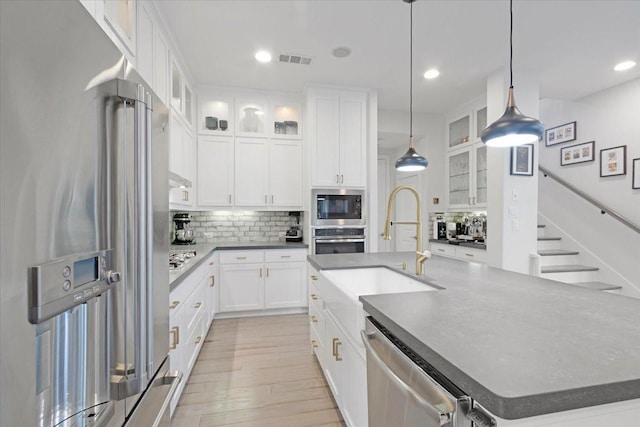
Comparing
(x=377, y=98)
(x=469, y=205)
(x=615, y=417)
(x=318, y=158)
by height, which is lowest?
(x=615, y=417)

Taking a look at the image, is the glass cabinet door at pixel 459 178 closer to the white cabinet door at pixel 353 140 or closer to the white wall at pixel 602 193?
the white wall at pixel 602 193

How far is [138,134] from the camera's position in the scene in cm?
75

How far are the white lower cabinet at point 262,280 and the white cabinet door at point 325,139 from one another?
1000 millimetres

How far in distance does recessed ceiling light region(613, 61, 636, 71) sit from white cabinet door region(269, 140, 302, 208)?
12.4 feet

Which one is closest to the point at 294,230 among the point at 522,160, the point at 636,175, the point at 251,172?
the point at 251,172

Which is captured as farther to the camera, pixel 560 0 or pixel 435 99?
pixel 435 99

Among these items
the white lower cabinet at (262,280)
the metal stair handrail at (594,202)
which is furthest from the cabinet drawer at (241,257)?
the metal stair handrail at (594,202)

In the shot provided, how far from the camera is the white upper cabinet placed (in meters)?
3.73

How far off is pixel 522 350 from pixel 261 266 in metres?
3.15

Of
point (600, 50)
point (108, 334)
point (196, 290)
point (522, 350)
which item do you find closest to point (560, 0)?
point (600, 50)

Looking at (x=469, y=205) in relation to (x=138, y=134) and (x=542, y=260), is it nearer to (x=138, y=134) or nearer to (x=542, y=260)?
(x=542, y=260)

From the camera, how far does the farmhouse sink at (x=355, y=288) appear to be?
4.60 feet

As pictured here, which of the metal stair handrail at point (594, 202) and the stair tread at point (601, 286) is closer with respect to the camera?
the metal stair handrail at point (594, 202)

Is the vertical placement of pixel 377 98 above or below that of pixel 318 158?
above
